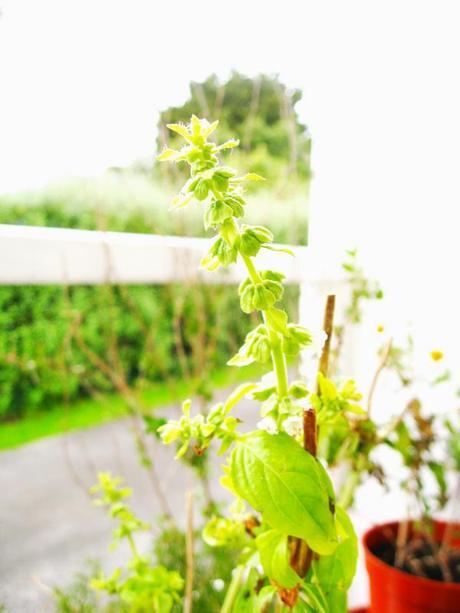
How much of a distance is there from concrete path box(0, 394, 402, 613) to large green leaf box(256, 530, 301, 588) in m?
0.45

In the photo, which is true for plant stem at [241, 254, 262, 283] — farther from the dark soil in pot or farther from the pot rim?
the dark soil in pot

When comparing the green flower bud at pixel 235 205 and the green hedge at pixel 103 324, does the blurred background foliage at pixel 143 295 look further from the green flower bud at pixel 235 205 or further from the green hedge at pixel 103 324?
the green flower bud at pixel 235 205

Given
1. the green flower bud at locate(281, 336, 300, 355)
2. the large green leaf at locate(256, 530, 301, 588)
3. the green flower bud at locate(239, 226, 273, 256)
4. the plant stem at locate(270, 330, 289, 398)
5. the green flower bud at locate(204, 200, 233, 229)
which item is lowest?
the large green leaf at locate(256, 530, 301, 588)

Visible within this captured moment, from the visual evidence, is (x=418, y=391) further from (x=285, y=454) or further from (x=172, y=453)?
(x=285, y=454)

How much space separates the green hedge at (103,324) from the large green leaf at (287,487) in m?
0.54

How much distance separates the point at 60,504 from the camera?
0.98 m

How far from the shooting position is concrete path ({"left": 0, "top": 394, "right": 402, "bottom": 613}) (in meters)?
0.86

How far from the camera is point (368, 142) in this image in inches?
50.1

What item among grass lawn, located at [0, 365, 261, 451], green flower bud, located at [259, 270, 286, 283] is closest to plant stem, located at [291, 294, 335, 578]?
green flower bud, located at [259, 270, 286, 283]

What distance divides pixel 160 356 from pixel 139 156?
39 centimetres

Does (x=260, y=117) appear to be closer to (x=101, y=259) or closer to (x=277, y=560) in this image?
(x=101, y=259)

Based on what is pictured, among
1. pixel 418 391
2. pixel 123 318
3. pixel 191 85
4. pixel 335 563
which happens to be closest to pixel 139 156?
pixel 191 85

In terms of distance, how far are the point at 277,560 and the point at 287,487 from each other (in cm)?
9

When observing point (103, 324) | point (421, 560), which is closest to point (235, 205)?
point (103, 324)
